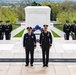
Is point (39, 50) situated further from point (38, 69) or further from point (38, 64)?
point (38, 69)

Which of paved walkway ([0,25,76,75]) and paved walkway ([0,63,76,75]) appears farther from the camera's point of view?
paved walkway ([0,25,76,75])

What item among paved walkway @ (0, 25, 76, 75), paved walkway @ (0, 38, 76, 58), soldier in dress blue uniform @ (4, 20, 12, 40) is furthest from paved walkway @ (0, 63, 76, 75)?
soldier in dress blue uniform @ (4, 20, 12, 40)

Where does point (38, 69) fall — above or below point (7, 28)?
below

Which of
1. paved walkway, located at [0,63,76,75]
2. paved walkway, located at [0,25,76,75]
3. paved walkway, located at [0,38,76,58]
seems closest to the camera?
paved walkway, located at [0,63,76,75]

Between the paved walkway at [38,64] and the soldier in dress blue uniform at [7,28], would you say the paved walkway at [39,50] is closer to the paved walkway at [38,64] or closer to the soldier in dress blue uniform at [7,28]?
the paved walkway at [38,64]

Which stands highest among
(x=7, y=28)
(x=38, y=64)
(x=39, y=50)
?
(x=7, y=28)

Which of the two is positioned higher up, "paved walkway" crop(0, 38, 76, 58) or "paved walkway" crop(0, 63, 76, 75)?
"paved walkway" crop(0, 63, 76, 75)

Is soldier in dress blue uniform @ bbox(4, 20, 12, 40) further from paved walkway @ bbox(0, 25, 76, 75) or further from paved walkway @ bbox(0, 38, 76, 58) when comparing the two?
paved walkway @ bbox(0, 25, 76, 75)

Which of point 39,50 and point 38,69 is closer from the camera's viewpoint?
point 38,69

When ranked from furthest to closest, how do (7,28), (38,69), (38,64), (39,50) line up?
1. (7,28)
2. (39,50)
3. (38,64)
4. (38,69)

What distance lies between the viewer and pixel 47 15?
725 inches

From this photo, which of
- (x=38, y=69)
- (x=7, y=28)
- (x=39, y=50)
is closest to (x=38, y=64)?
(x=38, y=69)

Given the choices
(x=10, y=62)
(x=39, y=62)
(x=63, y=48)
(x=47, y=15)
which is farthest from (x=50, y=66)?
(x=47, y=15)

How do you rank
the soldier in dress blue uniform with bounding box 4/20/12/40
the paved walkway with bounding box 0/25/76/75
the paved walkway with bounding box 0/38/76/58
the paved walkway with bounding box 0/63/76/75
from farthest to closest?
the soldier in dress blue uniform with bounding box 4/20/12/40
the paved walkway with bounding box 0/38/76/58
the paved walkway with bounding box 0/25/76/75
the paved walkway with bounding box 0/63/76/75
